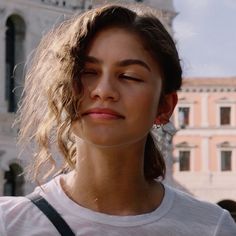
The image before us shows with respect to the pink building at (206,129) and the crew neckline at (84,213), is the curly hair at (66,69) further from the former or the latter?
the pink building at (206,129)

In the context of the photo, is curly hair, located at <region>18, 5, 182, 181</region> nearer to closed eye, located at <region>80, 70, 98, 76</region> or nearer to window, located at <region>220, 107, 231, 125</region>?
closed eye, located at <region>80, 70, 98, 76</region>

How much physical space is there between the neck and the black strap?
0.08 m

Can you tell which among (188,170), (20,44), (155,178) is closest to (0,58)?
(20,44)

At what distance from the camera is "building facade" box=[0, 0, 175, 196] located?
14867mm

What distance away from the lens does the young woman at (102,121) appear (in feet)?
6.14

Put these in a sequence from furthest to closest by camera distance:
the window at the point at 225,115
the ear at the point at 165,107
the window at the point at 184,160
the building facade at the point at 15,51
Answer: the window at the point at 225,115
the window at the point at 184,160
the building facade at the point at 15,51
the ear at the point at 165,107

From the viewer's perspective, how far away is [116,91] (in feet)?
6.14

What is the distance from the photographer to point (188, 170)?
3055cm

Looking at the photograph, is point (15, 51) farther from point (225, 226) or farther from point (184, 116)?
point (184, 116)

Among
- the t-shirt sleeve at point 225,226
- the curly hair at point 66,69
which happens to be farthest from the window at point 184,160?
the curly hair at point 66,69

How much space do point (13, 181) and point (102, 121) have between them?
1329 cm

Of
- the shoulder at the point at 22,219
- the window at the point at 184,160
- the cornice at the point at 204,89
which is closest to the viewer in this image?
the shoulder at the point at 22,219

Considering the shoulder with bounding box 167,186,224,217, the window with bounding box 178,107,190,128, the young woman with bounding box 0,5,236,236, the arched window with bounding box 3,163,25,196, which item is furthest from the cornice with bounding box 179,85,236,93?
the young woman with bounding box 0,5,236,236

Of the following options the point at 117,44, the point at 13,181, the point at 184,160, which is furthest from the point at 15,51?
the point at 184,160
